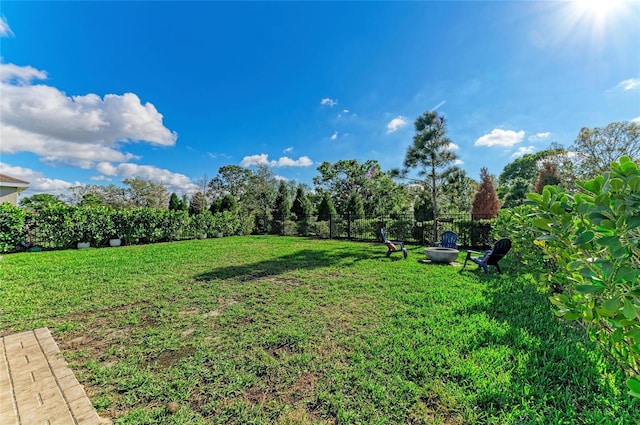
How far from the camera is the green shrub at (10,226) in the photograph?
768 cm

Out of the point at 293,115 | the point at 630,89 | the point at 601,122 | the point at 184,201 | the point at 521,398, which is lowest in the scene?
the point at 521,398

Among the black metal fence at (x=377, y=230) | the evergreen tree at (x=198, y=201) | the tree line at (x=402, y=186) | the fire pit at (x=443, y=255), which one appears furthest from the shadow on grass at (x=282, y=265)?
the evergreen tree at (x=198, y=201)

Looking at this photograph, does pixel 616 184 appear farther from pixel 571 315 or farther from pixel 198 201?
pixel 198 201

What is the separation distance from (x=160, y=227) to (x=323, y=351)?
12105 mm

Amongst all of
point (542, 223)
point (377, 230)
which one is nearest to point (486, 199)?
point (377, 230)

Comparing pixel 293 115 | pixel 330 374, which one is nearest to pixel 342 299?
pixel 330 374

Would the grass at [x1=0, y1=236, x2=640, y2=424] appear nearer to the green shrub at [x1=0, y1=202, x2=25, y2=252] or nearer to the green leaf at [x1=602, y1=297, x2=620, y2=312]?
the green leaf at [x1=602, y1=297, x2=620, y2=312]

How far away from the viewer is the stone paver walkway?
165cm

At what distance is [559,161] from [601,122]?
3410 millimetres

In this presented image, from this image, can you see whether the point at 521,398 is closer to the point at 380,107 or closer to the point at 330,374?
the point at 330,374

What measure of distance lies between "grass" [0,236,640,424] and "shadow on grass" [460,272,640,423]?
12mm

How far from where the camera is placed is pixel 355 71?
9.72 m

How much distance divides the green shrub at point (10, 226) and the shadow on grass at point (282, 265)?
7.87 metres

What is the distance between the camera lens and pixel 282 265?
659 centimetres
